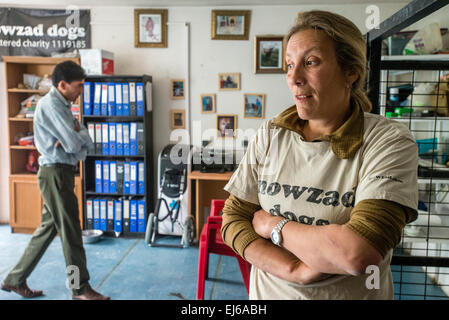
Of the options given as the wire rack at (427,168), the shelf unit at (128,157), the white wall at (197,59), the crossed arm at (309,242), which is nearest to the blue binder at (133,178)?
the shelf unit at (128,157)

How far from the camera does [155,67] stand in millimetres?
4543

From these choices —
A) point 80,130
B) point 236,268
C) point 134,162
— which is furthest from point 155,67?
point 236,268

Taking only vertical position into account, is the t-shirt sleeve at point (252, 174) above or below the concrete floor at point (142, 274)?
above

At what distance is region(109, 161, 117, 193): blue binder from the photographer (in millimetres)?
4289

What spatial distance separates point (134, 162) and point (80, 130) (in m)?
1.48

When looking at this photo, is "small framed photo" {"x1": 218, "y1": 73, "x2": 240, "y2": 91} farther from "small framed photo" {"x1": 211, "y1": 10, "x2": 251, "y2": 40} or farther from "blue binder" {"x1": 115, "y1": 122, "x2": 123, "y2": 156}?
"blue binder" {"x1": 115, "y1": 122, "x2": 123, "y2": 156}

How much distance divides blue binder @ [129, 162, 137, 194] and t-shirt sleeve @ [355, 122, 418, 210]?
11.9 ft

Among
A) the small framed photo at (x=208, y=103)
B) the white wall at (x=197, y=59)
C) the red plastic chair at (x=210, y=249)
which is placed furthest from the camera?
the small framed photo at (x=208, y=103)

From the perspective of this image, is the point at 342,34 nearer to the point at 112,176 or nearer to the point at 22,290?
the point at 22,290

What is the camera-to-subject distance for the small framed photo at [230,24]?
4336 mm

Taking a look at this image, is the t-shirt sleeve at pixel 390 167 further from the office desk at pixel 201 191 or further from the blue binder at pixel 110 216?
the blue binder at pixel 110 216

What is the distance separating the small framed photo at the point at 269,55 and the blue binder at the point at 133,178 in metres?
1.80

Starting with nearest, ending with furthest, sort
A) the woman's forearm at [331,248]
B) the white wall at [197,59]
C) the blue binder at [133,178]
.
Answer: the woman's forearm at [331,248]
the blue binder at [133,178]
the white wall at [197,59]

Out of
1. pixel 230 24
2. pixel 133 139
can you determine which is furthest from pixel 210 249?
pixel 230 24
